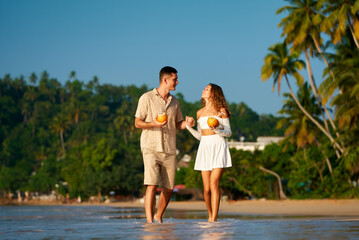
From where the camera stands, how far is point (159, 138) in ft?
22.2

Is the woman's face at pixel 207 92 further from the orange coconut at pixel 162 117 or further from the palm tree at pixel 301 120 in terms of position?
the palm tree at pixel 301 120

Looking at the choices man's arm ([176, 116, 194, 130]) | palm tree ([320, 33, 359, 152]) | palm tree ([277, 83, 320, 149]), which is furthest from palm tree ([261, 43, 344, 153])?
man's arm ([176, 116, 194, 130])

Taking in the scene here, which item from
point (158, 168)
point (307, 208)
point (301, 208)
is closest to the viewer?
point (158, 168)

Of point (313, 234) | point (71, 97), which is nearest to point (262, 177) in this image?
point (313, 234)

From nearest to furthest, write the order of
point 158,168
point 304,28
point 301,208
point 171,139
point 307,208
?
1. point 158,168
2. point 171,139
3. point 307,208
4. point 301,208
5. point 304,28

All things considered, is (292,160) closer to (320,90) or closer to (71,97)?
(320,90)

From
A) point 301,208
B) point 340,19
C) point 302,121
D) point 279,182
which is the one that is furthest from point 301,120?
point 301,208

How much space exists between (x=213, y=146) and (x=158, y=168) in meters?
0.72

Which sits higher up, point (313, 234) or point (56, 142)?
point (56, 142)

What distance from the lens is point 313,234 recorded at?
15.5ft

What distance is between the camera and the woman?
22.2ft

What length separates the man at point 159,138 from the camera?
6.74m

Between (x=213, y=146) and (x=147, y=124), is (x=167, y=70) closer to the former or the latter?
(x=147, y=124)

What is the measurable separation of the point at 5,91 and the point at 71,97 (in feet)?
38.8
